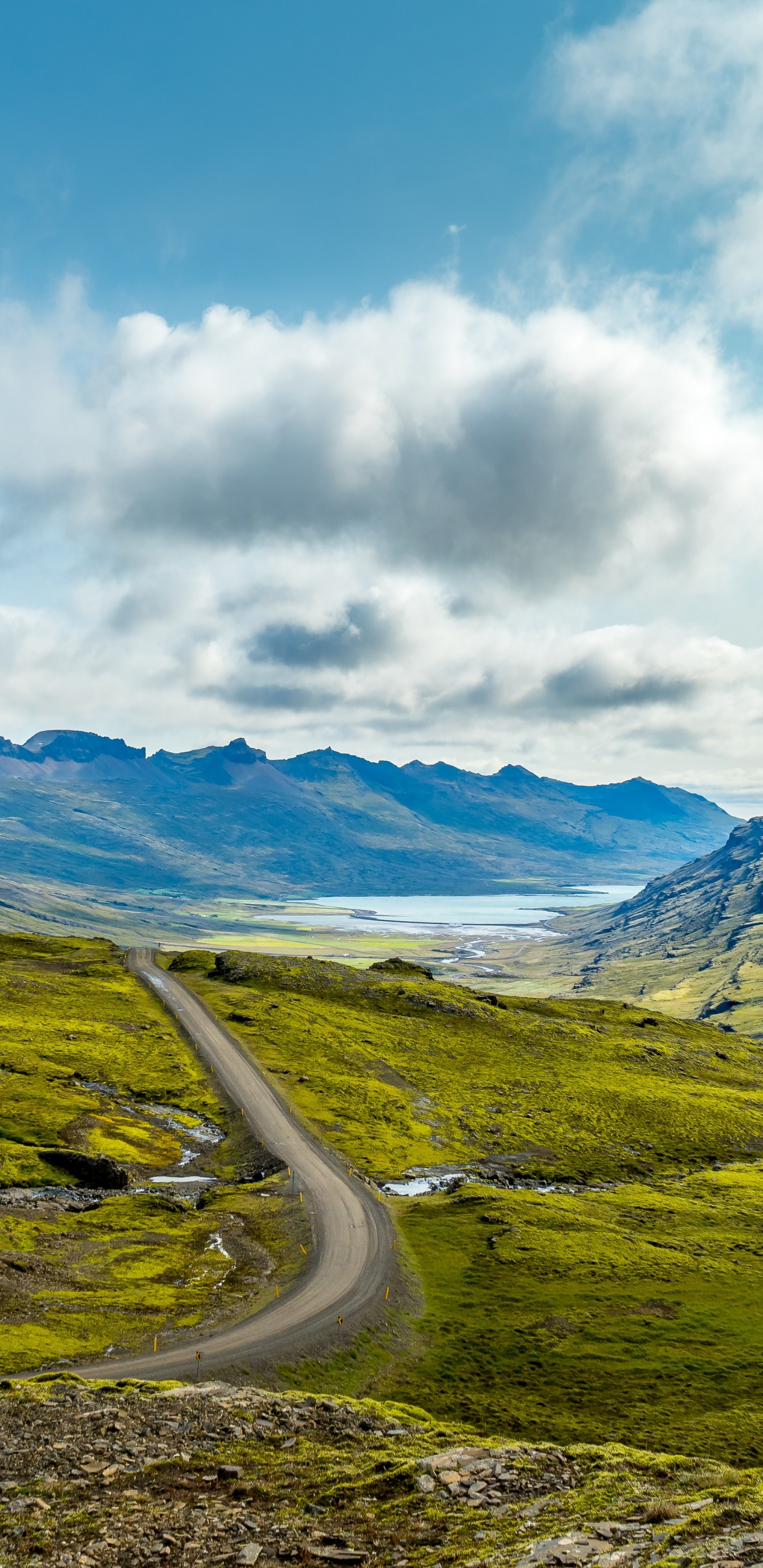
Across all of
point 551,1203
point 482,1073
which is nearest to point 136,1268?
point 551,1203

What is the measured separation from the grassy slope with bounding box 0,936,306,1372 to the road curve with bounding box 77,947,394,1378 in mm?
2122

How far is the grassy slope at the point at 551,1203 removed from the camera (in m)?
47.2

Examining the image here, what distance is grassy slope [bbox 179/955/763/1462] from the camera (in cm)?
4722

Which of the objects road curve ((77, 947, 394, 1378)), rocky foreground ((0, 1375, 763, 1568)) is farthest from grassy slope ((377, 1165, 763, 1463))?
rocky foreground ((0, 1375, 763, 1568))

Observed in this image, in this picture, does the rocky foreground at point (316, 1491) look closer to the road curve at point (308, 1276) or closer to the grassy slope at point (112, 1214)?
the road curve at point (308, 1276)

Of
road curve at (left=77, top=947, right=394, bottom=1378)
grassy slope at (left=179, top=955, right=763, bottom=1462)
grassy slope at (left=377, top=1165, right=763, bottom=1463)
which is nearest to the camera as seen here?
road curve at (left=77, top=947, right=394, bottom=1378)

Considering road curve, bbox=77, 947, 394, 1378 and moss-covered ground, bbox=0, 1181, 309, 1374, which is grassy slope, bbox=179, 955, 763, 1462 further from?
moss-covered ground, bbox=0, 1181, 309, 1374

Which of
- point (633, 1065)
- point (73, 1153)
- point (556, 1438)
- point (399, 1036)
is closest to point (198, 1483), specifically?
point (556, 1438)

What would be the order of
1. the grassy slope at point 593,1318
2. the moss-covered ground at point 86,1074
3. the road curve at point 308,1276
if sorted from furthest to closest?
the moss-covered ground at point 86,1074 → the grassy slope at point 593,1318 → the road curve at point 308,1276

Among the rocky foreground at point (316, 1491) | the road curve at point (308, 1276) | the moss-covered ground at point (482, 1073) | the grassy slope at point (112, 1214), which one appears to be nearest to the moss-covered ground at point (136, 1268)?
the grassy slope at point (112, 1214)

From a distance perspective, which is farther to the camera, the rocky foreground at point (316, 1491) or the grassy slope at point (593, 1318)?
the grassy slope at point (593, 1318)

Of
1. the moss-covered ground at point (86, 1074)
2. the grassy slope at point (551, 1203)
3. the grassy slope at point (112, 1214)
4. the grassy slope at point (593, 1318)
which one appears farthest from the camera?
the moss-covered ground at point (86, 1074)

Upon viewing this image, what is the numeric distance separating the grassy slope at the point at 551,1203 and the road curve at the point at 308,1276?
285 centimetres

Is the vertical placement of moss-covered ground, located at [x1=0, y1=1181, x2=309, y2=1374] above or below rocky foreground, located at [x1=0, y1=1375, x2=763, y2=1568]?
below
